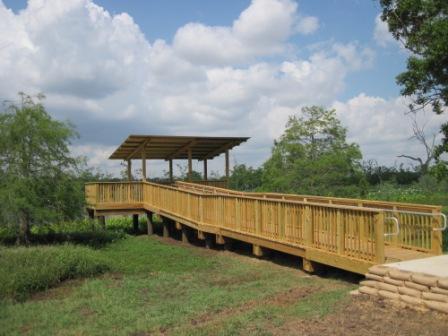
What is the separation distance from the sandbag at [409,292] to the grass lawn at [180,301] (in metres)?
0.97

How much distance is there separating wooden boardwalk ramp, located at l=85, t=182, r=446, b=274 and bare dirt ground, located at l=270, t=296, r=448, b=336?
5.24ft

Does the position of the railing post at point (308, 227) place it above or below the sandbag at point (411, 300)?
above

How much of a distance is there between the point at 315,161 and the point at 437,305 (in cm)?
1581

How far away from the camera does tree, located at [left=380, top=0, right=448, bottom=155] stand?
10570 millimetres

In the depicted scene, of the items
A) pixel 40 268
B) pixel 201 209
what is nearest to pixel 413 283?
pixel 40 268

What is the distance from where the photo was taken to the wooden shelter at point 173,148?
69.4ft

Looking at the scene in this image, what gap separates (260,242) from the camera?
12.1m

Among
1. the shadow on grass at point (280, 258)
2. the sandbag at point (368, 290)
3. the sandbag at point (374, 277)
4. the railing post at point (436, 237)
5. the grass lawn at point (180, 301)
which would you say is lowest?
the grass lawn at point (180, 301)

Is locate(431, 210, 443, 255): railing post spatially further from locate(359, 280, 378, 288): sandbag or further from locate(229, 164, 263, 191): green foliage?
locate(229, 164, 263, 191): green foliage

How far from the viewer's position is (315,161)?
2195cm

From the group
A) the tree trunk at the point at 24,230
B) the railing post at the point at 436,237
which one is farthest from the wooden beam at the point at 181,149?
the railing post at the point at 436,237

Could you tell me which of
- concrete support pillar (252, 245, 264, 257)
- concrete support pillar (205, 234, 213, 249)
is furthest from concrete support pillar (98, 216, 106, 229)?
concrete support pillar (252, 245, 264, 257)

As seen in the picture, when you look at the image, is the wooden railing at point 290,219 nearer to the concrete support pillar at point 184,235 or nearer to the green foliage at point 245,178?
the concrete support pillar at point 184,235

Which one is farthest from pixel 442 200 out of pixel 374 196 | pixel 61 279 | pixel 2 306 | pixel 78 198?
pixel 2 306
